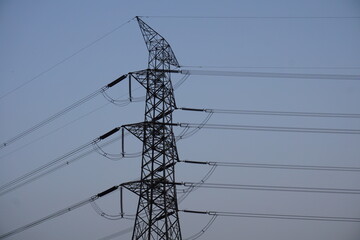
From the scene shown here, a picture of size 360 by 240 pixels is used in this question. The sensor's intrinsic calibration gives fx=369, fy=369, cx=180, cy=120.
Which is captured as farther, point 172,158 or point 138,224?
point 172,158

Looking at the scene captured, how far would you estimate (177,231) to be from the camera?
18641 millimetres

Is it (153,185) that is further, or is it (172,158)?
(172,158)

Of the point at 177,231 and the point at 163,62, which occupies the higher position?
the point at 163,62

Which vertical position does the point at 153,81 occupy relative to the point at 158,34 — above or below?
below

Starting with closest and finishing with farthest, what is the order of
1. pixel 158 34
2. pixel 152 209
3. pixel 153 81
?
pixel 152 209
pixel 153 81
pixel 158 34

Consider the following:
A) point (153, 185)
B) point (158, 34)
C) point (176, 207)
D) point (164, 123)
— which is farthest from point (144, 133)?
point (158, 34)

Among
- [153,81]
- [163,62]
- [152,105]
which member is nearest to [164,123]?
[152,105]

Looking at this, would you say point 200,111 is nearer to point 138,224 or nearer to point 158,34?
point 158,34

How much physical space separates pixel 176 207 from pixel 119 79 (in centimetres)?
819

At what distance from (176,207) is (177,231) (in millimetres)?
1196

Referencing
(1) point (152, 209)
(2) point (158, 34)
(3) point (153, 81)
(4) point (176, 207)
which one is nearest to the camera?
(1) point (152, 209)

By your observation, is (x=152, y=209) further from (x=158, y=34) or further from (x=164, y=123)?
(x=158, y=34)

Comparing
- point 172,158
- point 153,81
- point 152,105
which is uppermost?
point 153,81

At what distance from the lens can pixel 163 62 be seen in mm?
21828
